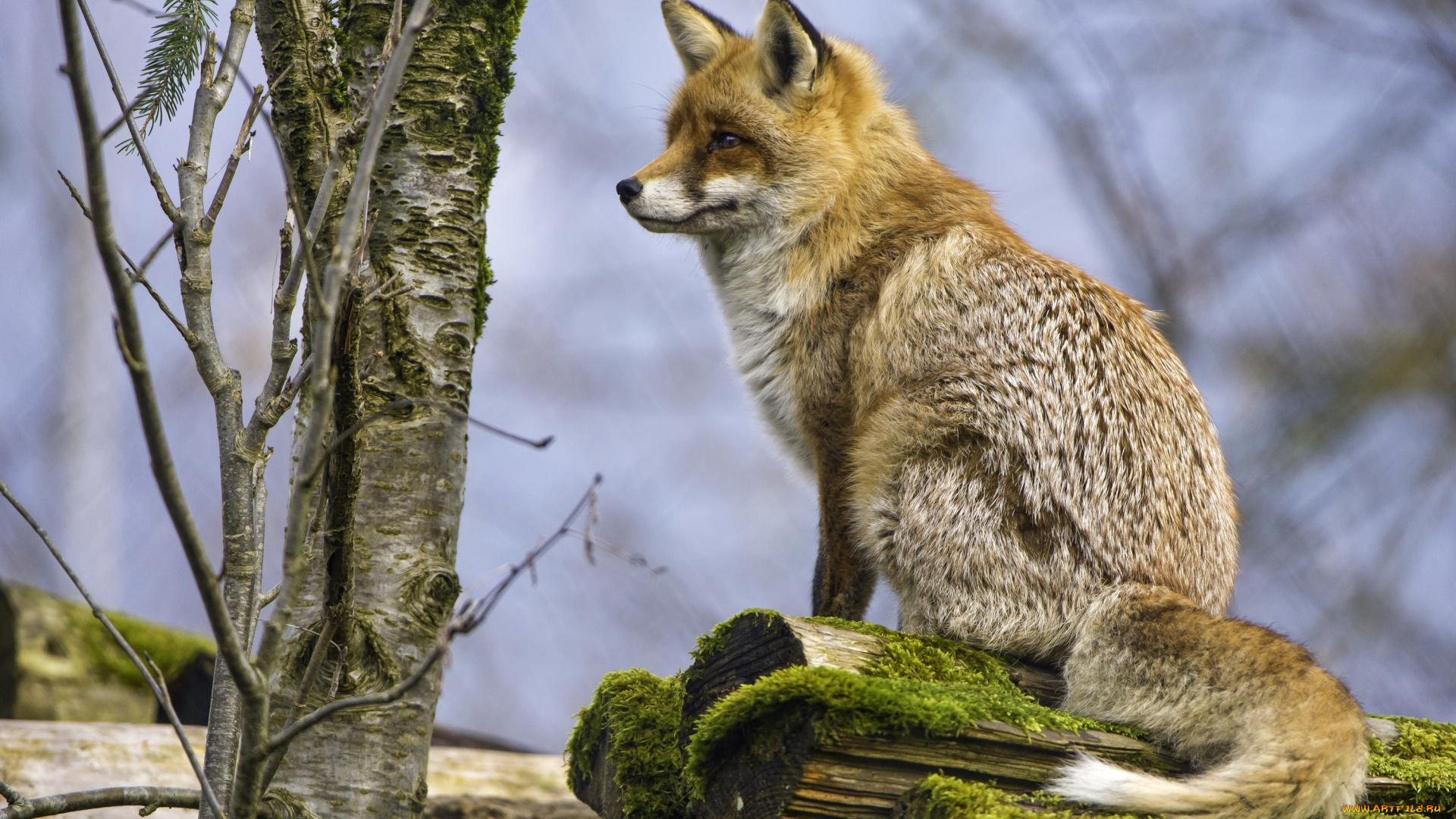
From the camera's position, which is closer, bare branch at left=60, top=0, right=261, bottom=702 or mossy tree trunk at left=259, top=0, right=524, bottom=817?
bare branch at left=60, top=0, right=261, bottom=702

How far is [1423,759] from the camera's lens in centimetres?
318

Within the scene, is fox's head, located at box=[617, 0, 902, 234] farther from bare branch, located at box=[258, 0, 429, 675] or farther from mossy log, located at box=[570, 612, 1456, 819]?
bare branch, located at box=[258, 0, 429, 675]

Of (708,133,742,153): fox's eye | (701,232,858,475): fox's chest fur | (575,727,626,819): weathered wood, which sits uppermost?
(708,133,742,153): fox's eye

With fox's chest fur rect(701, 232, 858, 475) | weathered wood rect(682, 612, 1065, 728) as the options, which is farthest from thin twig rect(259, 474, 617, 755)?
fox's chest fur rect(701, 232, 858, 475)

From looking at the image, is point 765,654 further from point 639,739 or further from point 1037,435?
point 1037,435

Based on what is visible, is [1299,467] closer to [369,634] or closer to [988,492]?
[988,492]

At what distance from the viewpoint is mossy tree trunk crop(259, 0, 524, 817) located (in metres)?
2.53

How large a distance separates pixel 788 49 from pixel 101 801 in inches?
133

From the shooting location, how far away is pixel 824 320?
12.0 feet

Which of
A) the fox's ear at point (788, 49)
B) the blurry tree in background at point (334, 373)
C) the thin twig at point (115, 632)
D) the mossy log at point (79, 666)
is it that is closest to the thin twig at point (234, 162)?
the blurry tree in background at point (334, 373)

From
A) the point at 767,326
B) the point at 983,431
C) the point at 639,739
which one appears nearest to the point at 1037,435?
the point at 983,431

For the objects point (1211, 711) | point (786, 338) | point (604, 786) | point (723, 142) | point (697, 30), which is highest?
point (697, 30)

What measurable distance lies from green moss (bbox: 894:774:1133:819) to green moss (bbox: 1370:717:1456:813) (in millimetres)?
1184

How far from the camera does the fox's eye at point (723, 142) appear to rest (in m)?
4.03
